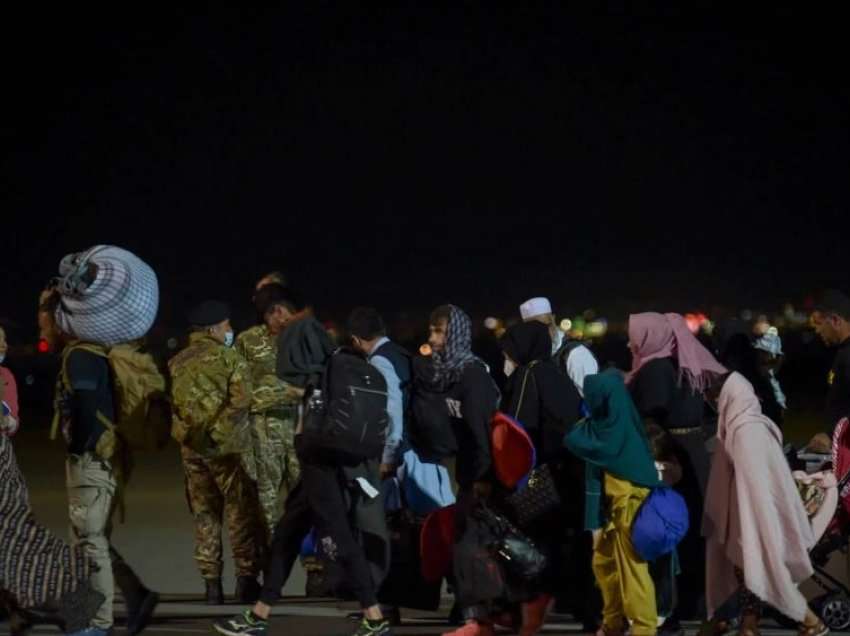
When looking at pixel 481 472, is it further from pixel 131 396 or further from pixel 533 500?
pixel 131 396

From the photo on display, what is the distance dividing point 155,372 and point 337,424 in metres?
1.10

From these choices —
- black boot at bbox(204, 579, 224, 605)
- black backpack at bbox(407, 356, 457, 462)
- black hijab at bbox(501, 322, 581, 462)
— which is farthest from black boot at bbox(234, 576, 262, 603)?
black hijab at bbox(501, 322, 581, 462)

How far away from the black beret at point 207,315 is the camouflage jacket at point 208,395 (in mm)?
92

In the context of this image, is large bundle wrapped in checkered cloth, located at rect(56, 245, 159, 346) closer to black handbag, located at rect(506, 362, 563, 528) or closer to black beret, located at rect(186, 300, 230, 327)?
black beret, located at rect(186, 300, 230, 327)

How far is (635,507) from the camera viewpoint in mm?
7996

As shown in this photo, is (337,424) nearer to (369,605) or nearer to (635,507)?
(369,605)

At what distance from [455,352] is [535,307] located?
2126 millimetres

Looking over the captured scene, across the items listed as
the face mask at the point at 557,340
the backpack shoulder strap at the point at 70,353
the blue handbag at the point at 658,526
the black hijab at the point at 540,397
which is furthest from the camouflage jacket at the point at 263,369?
the blue handbag at the point at 658,526

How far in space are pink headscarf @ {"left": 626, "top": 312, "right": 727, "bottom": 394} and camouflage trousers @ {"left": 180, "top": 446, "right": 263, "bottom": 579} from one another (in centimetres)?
280

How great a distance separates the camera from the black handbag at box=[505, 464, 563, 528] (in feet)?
26.9

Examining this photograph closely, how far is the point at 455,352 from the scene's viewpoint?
8.48 m

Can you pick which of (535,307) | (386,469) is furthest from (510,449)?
(535,307)

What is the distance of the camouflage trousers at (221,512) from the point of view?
398 inches

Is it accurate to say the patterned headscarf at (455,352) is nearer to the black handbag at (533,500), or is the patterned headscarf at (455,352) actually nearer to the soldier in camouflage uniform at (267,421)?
the black handbag at (533,500)
